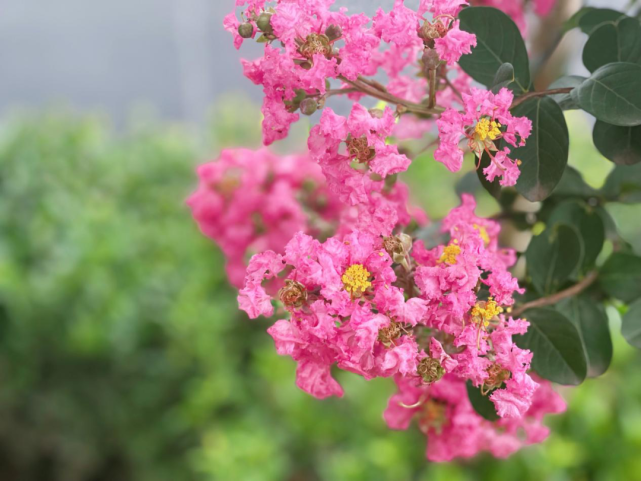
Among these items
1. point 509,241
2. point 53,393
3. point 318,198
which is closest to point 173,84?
point 53,393

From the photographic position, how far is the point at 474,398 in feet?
1.55

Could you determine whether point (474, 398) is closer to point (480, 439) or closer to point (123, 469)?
point (480, 439)

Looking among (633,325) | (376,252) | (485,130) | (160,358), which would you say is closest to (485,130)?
(485,130)

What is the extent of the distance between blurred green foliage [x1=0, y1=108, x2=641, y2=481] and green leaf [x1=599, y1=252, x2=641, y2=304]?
865mm

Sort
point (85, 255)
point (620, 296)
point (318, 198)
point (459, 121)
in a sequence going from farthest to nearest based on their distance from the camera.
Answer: point (85, 255) → point (318, 198) → point (620, 296) → point (459, 121)

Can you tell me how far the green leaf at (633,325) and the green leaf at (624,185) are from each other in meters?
0.17

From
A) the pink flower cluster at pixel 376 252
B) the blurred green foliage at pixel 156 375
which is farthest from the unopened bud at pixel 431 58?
the blurred green foliage at pixel 156 375

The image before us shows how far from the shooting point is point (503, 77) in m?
0.41

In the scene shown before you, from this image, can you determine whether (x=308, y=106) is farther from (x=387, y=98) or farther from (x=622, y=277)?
(x=622, y=277)

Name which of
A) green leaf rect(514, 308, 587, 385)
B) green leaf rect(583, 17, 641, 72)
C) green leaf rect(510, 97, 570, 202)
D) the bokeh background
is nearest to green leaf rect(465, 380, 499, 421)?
green leaf rect(514, 308, 587, 385)

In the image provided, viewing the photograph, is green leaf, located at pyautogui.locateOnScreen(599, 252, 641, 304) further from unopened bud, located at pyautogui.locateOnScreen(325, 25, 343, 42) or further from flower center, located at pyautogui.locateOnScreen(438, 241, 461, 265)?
unopened bud, located at pyautogui.locateOnScreen(325, 25, 343, 42)

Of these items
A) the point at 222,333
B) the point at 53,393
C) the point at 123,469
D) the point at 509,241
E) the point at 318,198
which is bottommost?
the point at 123,469

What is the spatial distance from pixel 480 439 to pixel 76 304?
146 centimetres

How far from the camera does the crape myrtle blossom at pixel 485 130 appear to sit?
40 cm
